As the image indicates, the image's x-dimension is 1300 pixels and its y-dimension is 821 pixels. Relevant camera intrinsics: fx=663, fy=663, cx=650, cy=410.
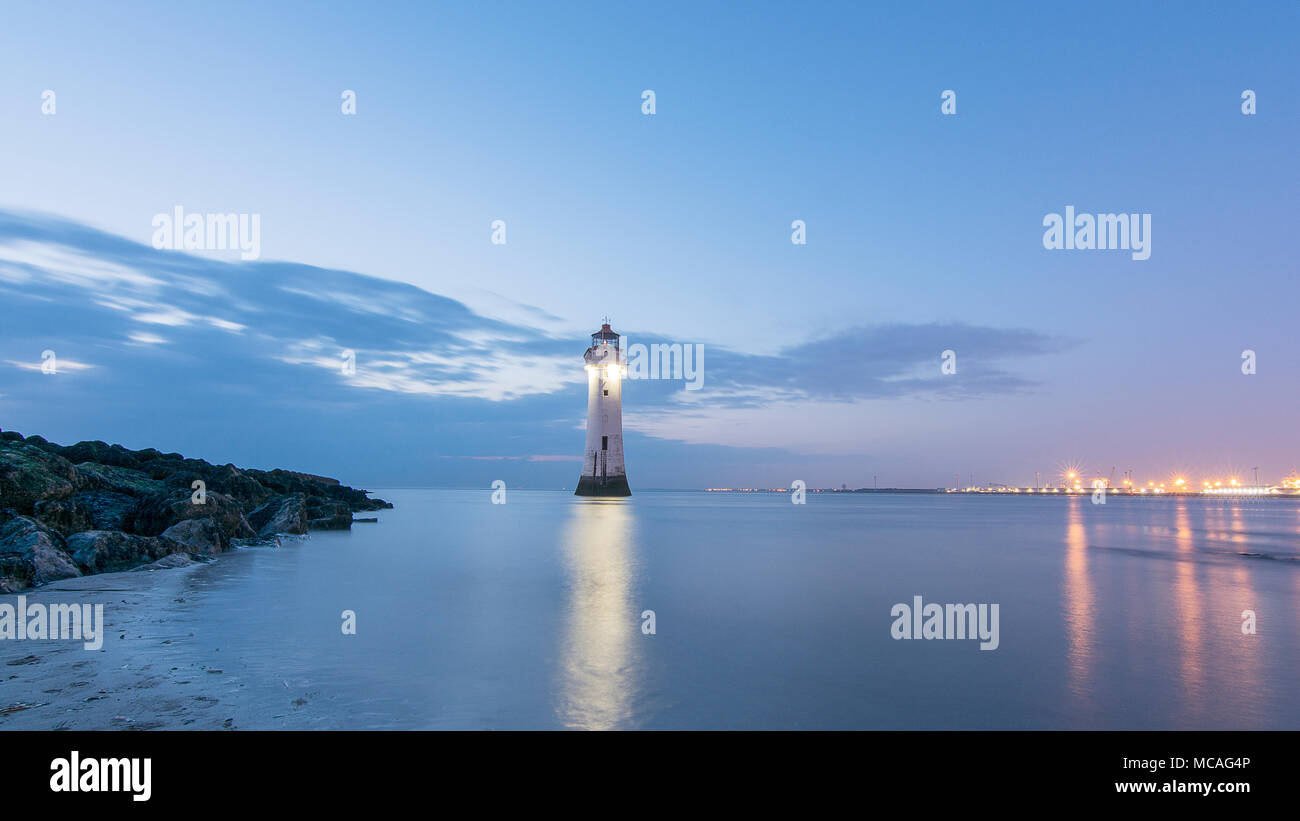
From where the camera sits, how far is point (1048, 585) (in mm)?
16312

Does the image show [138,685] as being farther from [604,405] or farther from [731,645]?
[604,405]

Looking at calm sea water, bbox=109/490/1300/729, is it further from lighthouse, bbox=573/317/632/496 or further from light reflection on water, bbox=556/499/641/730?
lighthouse, bbox=573/317/632/496

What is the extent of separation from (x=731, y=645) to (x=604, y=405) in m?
55.9

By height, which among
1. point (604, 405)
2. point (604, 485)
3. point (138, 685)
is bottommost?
point (604, 485)

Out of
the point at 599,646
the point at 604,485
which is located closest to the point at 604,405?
the point at 604,485

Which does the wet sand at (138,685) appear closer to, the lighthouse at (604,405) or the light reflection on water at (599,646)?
the light reflection on water at (599,646)

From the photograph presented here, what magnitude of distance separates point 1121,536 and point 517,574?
110ft

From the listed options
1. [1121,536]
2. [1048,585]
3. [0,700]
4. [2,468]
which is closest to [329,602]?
[0,700]

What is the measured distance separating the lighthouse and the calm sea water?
146 ft

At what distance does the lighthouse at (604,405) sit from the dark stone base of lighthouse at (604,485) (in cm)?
68

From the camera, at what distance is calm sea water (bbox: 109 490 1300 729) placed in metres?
6.66

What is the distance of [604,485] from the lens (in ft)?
230
